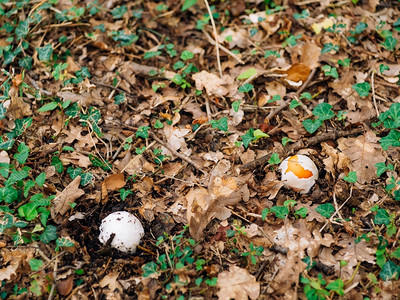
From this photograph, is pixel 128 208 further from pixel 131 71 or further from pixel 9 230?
pixel 131 71

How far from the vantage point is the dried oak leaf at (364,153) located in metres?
3.19

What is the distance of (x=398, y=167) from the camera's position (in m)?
3.19

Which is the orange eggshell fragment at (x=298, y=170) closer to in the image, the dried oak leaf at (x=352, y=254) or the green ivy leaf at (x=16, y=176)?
the dried oak leaf at (x=352, y=254)

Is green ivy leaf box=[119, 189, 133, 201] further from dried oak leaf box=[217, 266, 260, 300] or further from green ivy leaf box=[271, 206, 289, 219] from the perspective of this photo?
green ivy leaf box=[271, 206, 289, 219]

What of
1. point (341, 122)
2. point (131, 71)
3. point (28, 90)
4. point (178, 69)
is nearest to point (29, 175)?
point (28, 90)

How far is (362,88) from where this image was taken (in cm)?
357

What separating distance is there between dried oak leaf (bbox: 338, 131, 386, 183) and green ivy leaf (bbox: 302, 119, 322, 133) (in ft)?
0.88

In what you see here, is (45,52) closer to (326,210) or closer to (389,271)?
(326,210)

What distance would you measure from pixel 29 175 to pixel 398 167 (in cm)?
320

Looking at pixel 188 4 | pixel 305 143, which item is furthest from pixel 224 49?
pixel 305 143

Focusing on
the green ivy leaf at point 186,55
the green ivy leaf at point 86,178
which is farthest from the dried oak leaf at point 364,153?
the green ivy leaf at point 86,178

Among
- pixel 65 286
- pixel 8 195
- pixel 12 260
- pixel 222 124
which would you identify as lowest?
pixel 65 286

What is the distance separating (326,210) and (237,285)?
3.06 ft

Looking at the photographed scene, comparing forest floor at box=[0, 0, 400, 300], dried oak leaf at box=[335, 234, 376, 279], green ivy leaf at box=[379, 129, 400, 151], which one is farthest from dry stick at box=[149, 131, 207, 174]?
green ivy leaf at box=[379, 129, 400, 151]
